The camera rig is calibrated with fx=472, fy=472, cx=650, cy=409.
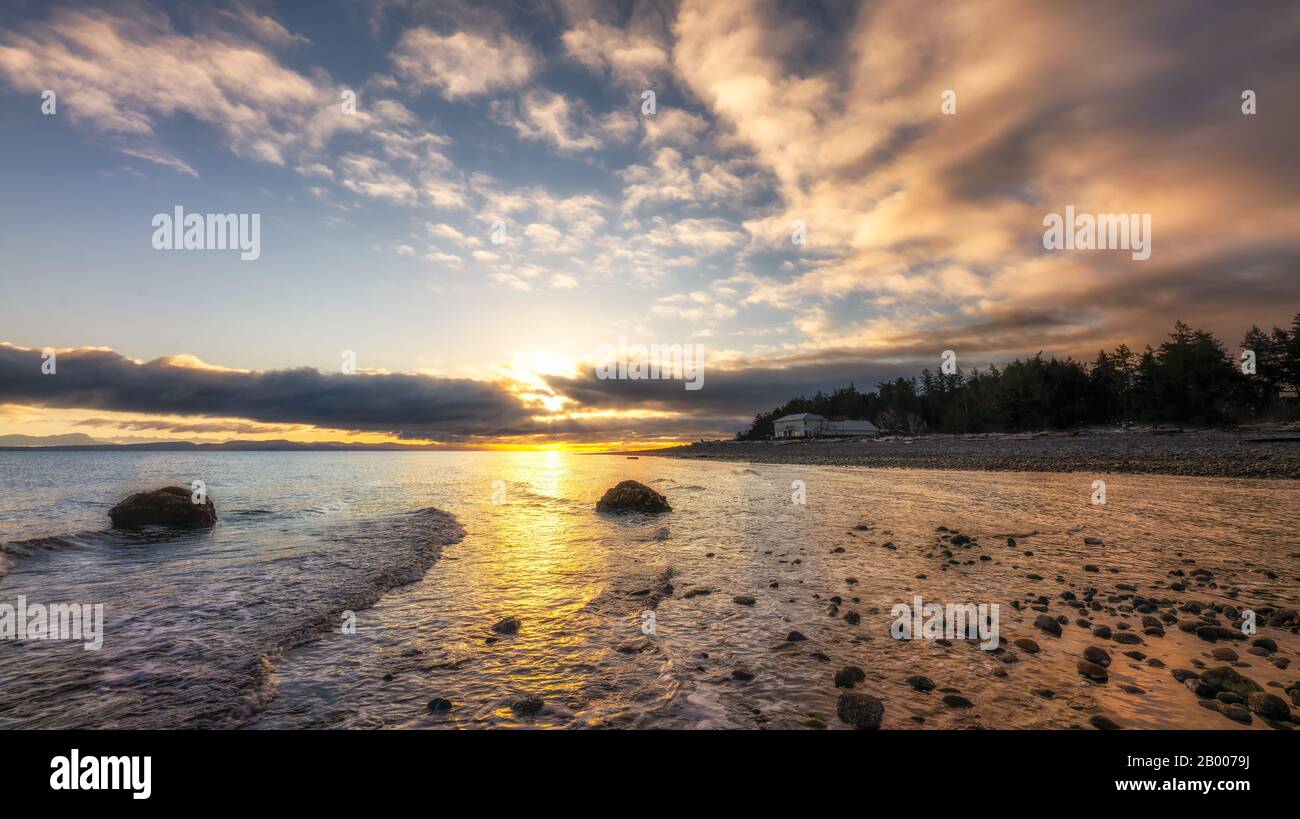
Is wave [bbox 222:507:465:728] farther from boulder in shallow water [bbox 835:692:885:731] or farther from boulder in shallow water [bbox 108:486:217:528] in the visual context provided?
boulder in shallow water [bbox 835:692:885:731]

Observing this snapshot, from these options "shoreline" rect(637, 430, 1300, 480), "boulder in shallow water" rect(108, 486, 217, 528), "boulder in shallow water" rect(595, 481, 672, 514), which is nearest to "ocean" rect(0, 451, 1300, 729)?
"boulder in shallow water" rect(108, 486, 217, 528)

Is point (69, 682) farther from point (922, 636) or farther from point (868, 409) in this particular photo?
point (868, 409)

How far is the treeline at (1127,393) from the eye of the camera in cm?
7425

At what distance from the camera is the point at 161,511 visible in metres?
19.3

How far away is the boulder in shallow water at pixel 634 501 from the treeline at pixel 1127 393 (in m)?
96.7

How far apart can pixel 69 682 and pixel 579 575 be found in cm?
812

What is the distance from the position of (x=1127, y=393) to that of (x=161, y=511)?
13316cm

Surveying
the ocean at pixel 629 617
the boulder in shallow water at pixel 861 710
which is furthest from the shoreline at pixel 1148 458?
the boulder in shallow water at pixel 861 710

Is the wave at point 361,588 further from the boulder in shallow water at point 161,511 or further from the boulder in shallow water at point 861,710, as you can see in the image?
the boulder in shallow water at point 861,710

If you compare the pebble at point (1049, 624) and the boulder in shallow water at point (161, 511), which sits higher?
the pebble at point (1049, 624)

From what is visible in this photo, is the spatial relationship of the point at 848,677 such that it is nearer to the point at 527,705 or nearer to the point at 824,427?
the point at 527,705
